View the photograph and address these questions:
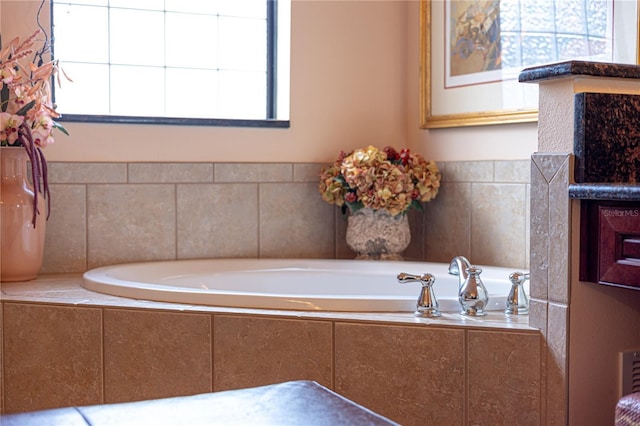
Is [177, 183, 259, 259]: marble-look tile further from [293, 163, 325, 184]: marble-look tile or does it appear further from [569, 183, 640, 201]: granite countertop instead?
[569, 183, 640, 201]: granite countertop

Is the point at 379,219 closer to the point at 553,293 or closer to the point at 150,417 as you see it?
the point at 553,293

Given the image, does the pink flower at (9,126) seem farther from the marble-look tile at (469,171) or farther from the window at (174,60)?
the marble-look tile at (469,171)

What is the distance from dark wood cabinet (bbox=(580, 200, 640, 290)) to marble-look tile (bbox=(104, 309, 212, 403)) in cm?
102

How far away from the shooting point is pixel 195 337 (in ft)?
8.07

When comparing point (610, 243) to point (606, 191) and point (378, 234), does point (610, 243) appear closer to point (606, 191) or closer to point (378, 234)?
point (606, 191)

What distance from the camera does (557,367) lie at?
2186 millimetres

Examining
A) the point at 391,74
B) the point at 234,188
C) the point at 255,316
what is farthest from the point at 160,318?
the point at 391,74

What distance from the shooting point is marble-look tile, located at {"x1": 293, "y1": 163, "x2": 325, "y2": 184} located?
3.76 m

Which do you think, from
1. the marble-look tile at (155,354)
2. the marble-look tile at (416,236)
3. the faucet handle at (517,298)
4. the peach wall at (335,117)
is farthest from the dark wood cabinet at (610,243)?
the marble-look tile at (416,236)

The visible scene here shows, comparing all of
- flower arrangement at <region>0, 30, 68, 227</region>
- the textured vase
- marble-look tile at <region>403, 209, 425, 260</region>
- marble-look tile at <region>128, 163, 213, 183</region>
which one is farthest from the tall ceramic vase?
marble-look tile at <region>403, 209, 425, 260</region>

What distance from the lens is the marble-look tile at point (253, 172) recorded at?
142 inches

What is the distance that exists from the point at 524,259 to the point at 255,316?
129 cm

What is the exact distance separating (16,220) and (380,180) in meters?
1.39

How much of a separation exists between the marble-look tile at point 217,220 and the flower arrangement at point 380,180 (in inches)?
13.0
